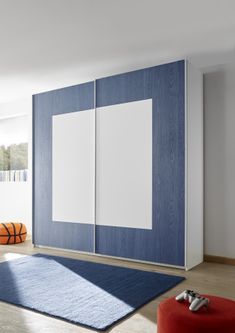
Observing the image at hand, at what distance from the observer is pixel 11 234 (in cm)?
532

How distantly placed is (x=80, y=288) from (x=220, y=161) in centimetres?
225

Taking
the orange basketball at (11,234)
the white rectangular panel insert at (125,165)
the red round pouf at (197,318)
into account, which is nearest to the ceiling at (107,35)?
the white rectangular panel insert at (125,165)

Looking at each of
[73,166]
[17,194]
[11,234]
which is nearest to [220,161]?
[73,166]

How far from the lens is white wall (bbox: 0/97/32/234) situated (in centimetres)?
616

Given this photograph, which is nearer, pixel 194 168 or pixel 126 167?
pixel 194 168

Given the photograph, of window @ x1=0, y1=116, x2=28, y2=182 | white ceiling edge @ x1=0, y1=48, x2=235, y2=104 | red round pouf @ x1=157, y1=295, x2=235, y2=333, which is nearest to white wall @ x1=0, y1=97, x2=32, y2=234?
window @ x1=0, y1=116, x2=28, y2=182

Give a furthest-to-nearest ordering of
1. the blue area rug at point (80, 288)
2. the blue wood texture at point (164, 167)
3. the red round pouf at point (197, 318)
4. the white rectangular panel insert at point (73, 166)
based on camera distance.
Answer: the white rectangular panel insert at point (73, 166), the blue wood texture at point (164, 167), the blue area rug at point (80, 288), the red round pouf at point (197, 318)

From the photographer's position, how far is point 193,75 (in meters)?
4.09

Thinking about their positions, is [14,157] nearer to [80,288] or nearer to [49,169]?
[49,169]

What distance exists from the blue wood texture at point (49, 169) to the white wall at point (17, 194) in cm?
101

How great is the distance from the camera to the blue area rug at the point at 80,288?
8.56 feet

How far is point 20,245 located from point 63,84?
8.23ft

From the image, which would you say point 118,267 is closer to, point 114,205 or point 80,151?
point 114,205

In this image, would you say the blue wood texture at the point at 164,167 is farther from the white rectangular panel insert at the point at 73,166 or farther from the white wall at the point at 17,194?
the white wall at the point at 17,194
